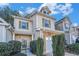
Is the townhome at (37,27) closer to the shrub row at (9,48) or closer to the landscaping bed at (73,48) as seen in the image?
the shrub row at (9,48)

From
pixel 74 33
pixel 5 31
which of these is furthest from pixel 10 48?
pixel 74 33

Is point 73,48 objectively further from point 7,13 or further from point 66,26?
point 7,13

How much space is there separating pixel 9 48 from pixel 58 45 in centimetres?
96

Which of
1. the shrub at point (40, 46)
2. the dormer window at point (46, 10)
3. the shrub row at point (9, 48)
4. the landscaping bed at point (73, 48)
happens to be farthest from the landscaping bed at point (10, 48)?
the landscaping bed at point (73, 48)

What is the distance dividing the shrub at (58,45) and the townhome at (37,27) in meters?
0.07

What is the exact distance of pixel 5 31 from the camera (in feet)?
13.3

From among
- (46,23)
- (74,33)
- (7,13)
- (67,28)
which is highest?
(7,13)

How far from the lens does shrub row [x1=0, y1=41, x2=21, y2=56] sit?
13.1ft

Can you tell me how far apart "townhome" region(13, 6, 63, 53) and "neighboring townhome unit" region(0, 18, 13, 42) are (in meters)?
0.11

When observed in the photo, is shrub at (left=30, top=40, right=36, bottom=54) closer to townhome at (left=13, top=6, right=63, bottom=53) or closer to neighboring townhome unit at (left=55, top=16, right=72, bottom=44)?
townhome at (left=13, top=6, right=63, bottom=53)

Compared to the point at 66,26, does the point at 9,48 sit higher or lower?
lower

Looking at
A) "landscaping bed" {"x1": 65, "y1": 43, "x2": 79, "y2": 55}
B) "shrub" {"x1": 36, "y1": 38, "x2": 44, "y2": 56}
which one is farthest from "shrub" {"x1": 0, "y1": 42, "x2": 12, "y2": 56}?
"landscaping bed" {"x1": 65, "y1": 43, "x2": 79, "y2": 55}

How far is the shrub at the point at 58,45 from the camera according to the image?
13.3 ft

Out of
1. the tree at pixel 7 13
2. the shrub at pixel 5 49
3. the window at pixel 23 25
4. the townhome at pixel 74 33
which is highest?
the tree at pixel 7 13
